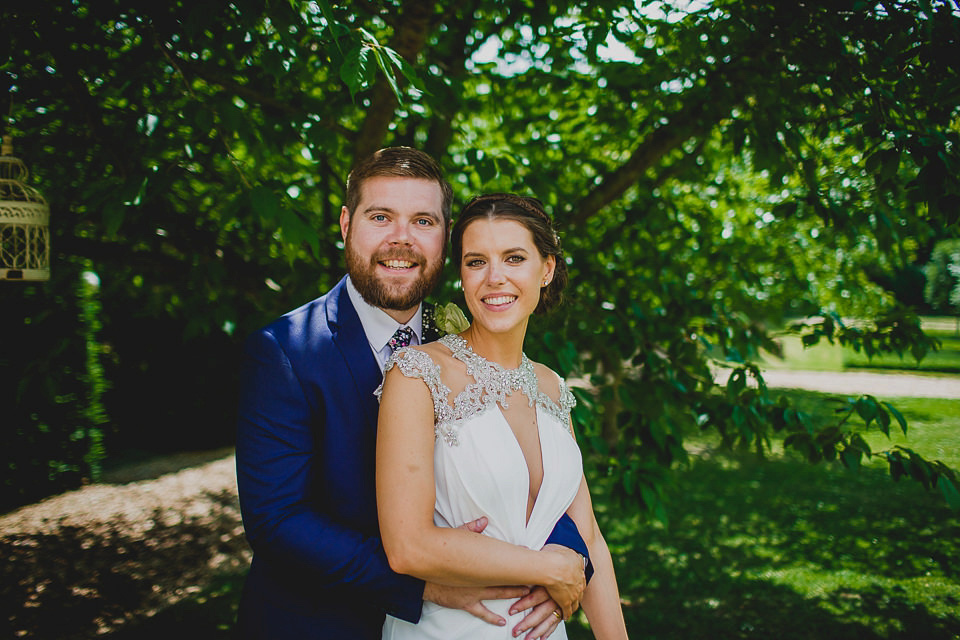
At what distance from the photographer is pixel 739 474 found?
30.7 ft

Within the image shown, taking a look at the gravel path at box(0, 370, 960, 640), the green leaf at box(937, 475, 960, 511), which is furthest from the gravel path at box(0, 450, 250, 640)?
the green leaf at box(937, 475, 960, 511)

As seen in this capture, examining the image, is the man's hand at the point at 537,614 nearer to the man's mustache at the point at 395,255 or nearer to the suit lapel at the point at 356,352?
the suit lapel at the point at 356,352

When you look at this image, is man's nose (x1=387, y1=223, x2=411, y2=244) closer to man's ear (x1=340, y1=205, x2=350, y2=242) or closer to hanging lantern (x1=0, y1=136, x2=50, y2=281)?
man's ear (x1=340, y1=205, x2=350, y2=242)

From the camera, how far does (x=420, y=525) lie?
5.21ft

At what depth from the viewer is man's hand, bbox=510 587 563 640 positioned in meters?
1.75

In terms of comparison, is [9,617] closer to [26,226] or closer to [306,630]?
[26,226]

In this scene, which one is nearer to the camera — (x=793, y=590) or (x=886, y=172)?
(x=886, y=172)

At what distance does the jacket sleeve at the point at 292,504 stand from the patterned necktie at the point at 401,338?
1.15ft

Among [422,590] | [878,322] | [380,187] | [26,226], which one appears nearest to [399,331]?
[380,187]

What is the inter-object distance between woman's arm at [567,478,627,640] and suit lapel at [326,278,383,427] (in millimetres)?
791

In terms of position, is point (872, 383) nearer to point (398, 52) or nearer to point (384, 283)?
point (398, 52)

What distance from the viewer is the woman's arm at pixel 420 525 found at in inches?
62.4

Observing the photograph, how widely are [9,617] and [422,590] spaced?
5.08 metres

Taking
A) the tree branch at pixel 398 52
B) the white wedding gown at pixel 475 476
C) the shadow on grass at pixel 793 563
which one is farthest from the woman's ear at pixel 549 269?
the shadow on grass at pixel 793 563
